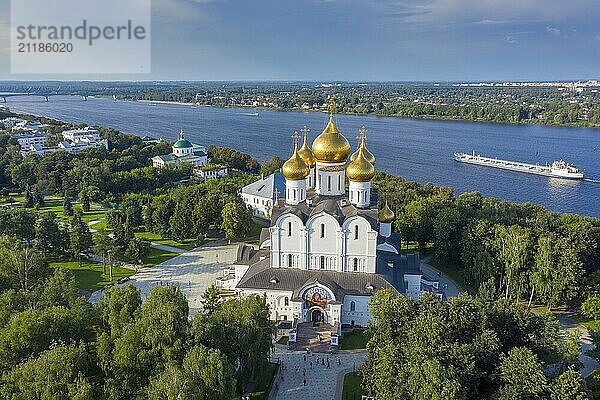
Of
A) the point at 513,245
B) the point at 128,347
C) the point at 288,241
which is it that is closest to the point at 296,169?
the point at 288,241

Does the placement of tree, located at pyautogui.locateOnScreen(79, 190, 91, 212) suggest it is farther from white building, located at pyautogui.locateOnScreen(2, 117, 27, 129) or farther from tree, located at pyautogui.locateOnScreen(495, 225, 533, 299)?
white building, located at pyautogui.locateOnScreen(2, 117, 27, 129)

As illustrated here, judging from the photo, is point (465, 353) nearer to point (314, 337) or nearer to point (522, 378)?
point (522, 378)

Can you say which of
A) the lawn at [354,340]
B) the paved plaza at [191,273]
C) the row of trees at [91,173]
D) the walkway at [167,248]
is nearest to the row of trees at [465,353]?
the lawn at [354,340]

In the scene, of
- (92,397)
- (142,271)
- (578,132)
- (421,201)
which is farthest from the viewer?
(578,132)

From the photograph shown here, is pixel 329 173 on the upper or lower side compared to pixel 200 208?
upper

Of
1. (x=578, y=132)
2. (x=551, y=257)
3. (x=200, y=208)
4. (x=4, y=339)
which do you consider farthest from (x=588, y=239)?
(x=578, y=132)

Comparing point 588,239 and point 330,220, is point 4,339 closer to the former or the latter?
point 330,220
